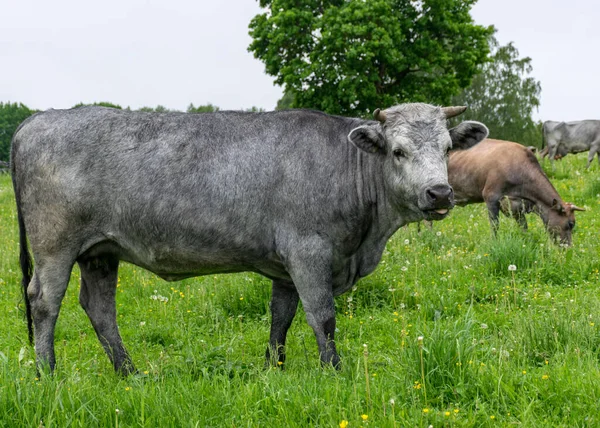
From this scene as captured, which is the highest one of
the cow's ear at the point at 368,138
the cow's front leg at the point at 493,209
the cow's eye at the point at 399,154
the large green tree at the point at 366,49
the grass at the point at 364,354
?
the large green tree at the point at 366,49

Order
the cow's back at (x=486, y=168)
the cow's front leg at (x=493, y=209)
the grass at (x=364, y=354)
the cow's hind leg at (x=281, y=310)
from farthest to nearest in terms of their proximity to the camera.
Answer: the cow's back at (x=486, y=168), the cow's front leg at (x=493, y=209), the cow's hind leg at (x=281, y=310), the grass at (x=364, y=354)

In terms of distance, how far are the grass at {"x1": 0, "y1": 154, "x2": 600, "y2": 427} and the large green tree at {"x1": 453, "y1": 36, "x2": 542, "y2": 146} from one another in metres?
52.7

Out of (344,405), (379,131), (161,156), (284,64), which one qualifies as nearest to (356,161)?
(379,131)

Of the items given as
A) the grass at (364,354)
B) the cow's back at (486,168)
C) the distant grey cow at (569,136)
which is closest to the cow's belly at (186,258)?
the grass at (364,354)

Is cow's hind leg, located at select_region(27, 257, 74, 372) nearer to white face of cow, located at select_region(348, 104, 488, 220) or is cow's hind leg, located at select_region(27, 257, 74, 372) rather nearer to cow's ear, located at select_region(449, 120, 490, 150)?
white face of cow, located at select_region(348, 104, 488, 220)

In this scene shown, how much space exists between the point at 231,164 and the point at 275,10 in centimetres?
3190

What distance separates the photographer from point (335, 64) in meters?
34.0

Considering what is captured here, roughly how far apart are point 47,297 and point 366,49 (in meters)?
28.5

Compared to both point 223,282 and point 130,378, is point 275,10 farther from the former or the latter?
point 130,378

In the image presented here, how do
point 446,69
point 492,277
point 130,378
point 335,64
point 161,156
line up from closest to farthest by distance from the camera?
point 130,378
point 161,156
point 492,277
point 335,64
point 446,69

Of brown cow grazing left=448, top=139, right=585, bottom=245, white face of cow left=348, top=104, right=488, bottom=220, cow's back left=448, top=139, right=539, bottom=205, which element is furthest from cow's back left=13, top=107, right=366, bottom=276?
cow's back left=448, top=139, right=539, bottom=205

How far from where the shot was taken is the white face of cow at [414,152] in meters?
5.24

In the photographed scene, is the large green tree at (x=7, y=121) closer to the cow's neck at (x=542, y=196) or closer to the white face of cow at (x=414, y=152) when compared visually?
the cow's neck at (x=542, y=196)

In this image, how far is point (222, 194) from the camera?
5590 millimetres
